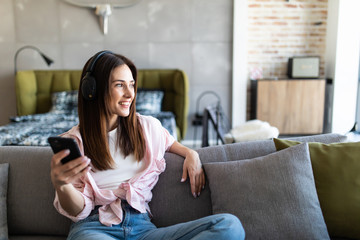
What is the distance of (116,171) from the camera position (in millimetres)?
1380

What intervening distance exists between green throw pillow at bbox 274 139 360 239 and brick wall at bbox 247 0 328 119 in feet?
10.2

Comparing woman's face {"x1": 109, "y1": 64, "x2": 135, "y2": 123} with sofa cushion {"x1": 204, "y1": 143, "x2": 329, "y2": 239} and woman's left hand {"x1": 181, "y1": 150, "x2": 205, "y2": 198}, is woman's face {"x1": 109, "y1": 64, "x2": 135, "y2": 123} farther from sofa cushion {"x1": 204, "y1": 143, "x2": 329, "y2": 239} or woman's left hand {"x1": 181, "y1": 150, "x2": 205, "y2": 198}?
sofa cushion {"x1": 204, "y1": 143, "x2": 329, "y2": 239}

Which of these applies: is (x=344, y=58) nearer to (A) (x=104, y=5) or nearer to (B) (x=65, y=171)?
(A) (x=104, y=5)

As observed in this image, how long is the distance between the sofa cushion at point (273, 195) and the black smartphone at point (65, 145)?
65cm

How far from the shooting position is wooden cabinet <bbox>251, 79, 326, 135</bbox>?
4.02 m

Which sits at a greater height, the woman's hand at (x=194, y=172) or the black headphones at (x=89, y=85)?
the black headphones at (x=89, y=85)

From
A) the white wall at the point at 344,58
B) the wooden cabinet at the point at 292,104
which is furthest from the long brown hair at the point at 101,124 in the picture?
the white wall at the point at 344,58

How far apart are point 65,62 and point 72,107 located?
0.81m

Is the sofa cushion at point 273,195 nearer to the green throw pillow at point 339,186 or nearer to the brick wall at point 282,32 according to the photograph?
the green throw pillow at point 339,186

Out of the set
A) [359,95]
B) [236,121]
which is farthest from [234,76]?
[359,95]

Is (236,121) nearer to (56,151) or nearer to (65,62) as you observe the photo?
(65,62)


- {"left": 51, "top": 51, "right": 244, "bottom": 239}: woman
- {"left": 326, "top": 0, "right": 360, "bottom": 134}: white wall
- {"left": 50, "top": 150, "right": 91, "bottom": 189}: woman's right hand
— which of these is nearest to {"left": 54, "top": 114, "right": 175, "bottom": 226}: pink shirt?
{"left": 51, "top": 51, "right": 244, "bottom": 239}: woman

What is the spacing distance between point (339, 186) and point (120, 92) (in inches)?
39.9

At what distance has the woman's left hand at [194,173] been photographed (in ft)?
4.84
